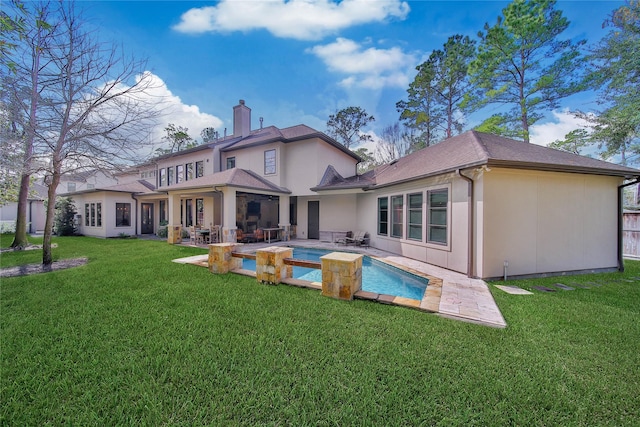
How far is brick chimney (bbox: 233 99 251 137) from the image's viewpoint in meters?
17.5

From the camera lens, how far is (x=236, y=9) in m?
7.89

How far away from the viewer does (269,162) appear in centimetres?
1493

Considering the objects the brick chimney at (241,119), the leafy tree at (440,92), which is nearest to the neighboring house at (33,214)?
the brick chimney at (241,119)

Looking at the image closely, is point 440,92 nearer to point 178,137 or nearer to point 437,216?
point 437,216

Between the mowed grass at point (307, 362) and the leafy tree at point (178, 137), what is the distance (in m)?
30.1

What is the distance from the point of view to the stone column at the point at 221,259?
22.2ft

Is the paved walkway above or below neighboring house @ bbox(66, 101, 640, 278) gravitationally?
below

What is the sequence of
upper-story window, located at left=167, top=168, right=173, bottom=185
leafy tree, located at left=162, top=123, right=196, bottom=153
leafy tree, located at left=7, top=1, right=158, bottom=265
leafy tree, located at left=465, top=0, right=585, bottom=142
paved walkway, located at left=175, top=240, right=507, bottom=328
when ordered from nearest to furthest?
1. paved walkway, located at left=175, top=240, right=507, bottom=328
2. leafy tree, located at left=7, top=1, right=158, bottom=265
3. leafy tree, located at left=465, top=0, right=585, bottom=142
4. upper-story window, located at left=167, top=168, right=173, bottom=185
5. leafy tree, located at left=162, top=123, right=196, bottom=153

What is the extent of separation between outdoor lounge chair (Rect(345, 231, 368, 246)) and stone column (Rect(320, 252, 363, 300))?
7.52m

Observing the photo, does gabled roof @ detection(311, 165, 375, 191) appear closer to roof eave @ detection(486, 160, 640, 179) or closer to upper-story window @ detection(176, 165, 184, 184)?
roof eave @ detection(486, 160, 640, 179)

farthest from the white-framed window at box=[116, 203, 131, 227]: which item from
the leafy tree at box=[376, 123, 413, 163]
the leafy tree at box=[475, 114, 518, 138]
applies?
the leafy tree at box=[475, 114, 518, 138]

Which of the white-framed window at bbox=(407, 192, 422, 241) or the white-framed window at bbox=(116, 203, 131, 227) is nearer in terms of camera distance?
the white-framed window at bbox=(407, 192, 422, 241)

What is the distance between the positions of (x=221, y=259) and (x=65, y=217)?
18.8 meters

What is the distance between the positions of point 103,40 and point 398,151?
79.8ft
